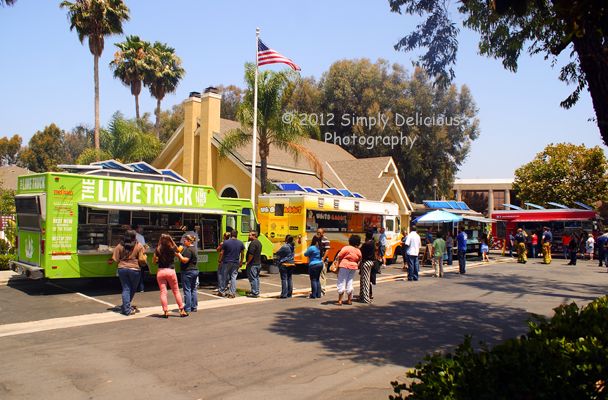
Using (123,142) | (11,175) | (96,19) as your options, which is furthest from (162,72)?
(11,175)

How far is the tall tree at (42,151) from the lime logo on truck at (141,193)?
57.3 metres

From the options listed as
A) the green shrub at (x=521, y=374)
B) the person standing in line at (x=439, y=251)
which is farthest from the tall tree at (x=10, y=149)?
the green shrub at (x=521, y=374)

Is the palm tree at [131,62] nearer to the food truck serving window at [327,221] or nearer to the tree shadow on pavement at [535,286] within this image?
the food truck serving window at [327,221]

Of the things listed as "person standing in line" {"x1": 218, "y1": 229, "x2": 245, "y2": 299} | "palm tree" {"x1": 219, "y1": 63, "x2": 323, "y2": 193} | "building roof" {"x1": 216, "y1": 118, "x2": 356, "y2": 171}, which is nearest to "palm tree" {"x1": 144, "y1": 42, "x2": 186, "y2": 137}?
"building roof" {"x1": 216, "y1": 118, "x2": 356, "y2": 171}

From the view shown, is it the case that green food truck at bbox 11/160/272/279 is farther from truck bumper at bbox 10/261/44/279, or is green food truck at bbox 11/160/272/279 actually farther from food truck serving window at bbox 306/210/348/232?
food truck serving window at bbox 306/210/348/232

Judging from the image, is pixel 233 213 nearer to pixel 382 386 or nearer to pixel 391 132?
pixel 382 386

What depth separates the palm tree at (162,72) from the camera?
4012cm

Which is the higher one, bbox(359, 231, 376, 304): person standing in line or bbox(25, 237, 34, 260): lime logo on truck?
bbox(25, 237, 34, 260): lime logo on truck

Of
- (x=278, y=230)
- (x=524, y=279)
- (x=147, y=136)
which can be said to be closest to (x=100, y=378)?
(x=278, y=230)

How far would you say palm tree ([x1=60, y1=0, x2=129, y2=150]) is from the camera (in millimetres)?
29938

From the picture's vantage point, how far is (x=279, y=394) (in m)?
5.79

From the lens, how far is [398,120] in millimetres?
44219

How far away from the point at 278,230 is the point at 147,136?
16.8 meters

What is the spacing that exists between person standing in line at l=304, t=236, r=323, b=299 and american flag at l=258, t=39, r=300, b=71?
11255 mm
